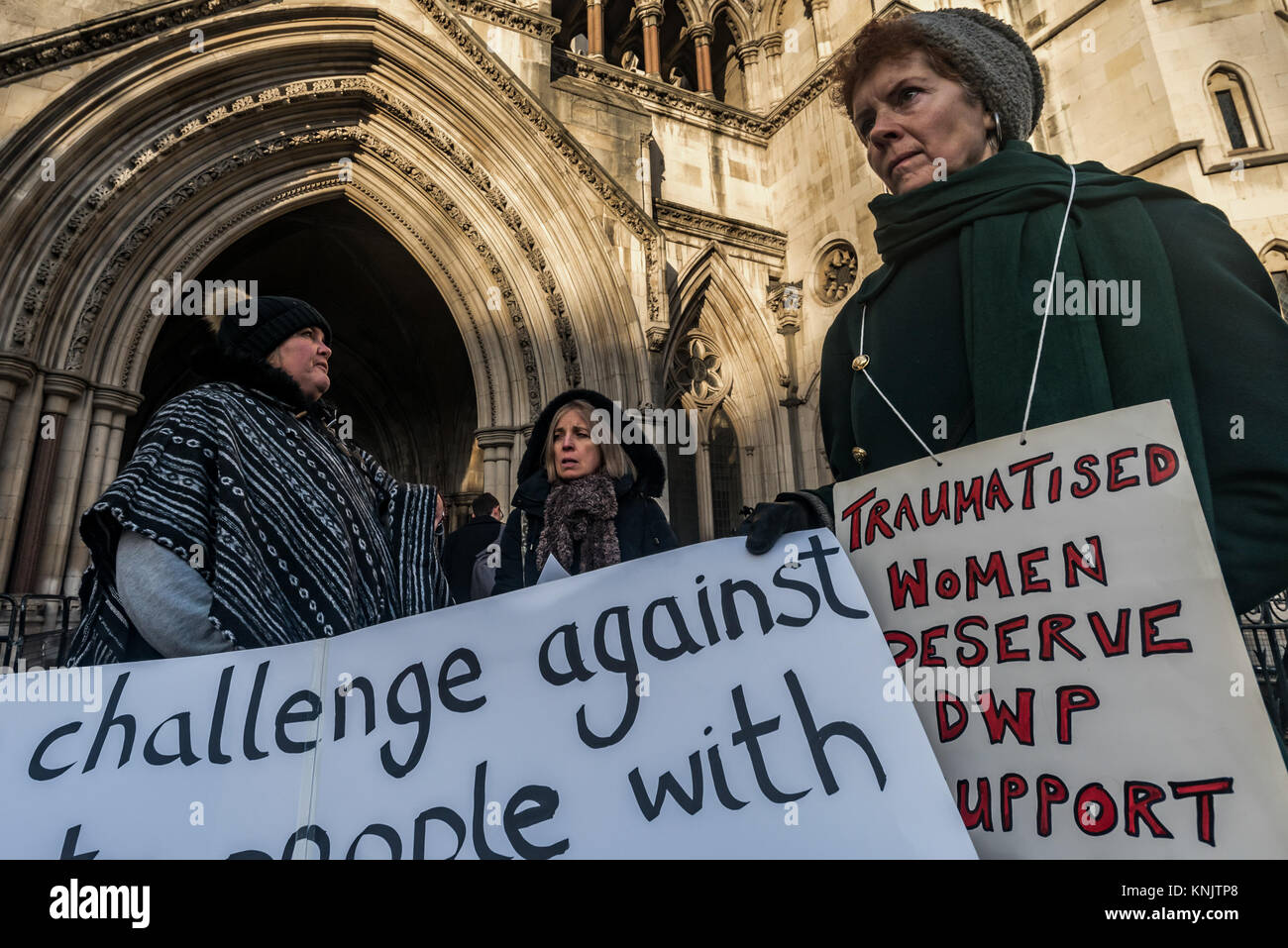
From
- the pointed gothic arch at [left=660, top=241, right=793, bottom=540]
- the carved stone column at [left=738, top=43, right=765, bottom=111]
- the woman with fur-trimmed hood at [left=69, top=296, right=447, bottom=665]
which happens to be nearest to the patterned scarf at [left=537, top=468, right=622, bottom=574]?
the woman with fur-trimmed hood at [left=69, top=296, right=447, bottom=665]

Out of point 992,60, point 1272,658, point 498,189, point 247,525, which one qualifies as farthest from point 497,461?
point 992,60

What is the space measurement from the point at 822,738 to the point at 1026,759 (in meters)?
0.24

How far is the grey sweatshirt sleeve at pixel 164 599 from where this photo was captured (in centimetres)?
149

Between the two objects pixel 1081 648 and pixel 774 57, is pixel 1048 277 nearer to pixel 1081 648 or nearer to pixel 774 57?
pixel 1081 648

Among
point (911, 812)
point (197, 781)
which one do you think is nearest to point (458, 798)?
point (197, 781)

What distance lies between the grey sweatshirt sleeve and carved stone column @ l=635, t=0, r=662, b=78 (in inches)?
496

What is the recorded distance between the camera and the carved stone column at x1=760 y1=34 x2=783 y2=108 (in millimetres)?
12562

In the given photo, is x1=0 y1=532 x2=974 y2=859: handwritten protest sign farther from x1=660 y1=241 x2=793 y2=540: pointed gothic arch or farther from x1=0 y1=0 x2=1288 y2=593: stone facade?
x1=660 y1=241 x2=793 y2=540: pointed gothic arch

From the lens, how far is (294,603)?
175cm

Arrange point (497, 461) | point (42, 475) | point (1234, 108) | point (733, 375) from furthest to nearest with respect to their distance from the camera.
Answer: point (733, 375)
point (1234, 108)
point (497, 461)
point (42, 475)

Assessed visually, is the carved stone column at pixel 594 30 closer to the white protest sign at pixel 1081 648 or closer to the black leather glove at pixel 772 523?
the black leather glove at pixel 772 523

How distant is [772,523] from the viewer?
1.05 metres

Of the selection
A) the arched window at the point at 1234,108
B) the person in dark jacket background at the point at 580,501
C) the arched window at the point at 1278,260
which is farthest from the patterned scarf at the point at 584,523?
the arched window at the point at 1234,108

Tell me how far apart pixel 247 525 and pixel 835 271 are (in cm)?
1055
